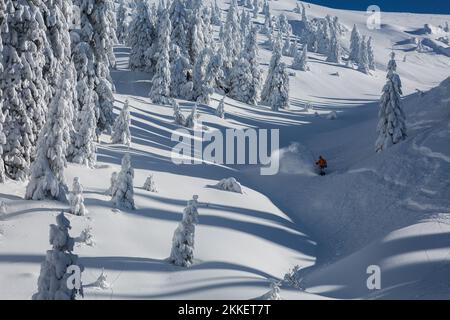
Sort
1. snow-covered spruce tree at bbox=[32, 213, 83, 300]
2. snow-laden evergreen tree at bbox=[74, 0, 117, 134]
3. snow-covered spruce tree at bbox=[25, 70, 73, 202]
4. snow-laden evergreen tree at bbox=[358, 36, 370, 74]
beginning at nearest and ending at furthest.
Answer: snow-covered spruce tree at bbox=[32, 213, 83, 300] < snow-covered spruce tree at bbox=[25, 70, 73, 202] < snow-laden evergreen tree at bbox=[74, 0, 117, 134] < snow-laden evergreen tree at bbox=[358, 36, 370, 74]

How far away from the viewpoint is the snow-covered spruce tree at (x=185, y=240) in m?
15.4

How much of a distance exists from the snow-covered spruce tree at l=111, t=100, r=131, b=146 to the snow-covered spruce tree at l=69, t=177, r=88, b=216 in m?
14.9

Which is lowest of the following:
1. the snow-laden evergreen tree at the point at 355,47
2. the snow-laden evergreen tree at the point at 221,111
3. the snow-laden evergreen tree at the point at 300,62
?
the snow-laden evergreen tree at the point at 221,111

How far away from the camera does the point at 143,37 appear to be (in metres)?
60.3

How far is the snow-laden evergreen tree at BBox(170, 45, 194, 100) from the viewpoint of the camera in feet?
189

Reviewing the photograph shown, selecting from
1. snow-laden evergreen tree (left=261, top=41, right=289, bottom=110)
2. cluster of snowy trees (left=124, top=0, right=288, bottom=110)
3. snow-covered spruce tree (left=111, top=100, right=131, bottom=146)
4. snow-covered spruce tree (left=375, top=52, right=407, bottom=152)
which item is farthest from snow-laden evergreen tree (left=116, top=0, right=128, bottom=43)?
snow-covered spruce tree (left=375, top=52, right=407, bottom=152)

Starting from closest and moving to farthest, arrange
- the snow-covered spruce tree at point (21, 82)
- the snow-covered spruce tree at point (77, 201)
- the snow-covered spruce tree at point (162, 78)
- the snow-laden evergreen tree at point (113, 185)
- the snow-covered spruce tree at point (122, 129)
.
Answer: the snow-covered spruce tree at point (77, 201)
the snow-covered spruce tree at point (21, 82)
the snow-laden evergreen tree at point (113, 185)
the snow-covered spruce tree at point (122, 129)
the snow-covered spruce tree at point (162, 78)

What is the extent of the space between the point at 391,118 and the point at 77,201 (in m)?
26.7

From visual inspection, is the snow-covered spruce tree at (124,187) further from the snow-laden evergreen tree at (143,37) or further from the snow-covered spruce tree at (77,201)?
the snow-laden evergreen tree at (143,37)

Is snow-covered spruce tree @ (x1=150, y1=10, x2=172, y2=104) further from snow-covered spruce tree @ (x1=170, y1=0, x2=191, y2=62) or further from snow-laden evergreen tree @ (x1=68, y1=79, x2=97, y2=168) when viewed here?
snow-laden evergreen tree @ (x1=68, y1=79, x2=97, y2=168)

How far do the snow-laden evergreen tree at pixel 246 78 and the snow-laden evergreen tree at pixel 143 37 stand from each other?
13.1 metres

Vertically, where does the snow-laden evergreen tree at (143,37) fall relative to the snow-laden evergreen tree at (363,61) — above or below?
below

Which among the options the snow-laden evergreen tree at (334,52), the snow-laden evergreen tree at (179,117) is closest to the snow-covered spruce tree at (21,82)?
the snow-laden evergreen tree at (179,117)
